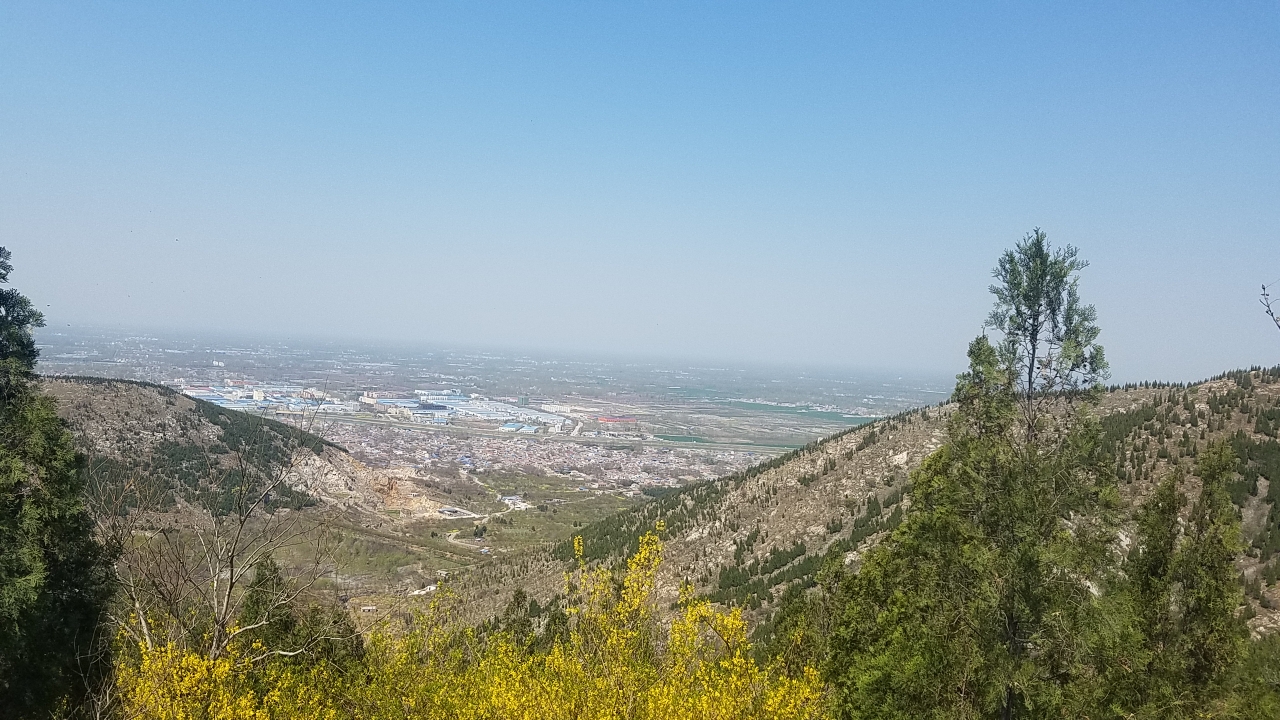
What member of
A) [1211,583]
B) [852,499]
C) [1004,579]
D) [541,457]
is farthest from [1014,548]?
[541,457]

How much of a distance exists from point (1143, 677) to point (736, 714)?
11971 mm

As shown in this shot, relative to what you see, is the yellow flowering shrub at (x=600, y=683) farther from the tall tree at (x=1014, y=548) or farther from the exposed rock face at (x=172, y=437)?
the exposed rock face at (x=172, y=437)

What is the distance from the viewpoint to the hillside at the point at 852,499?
93.9 ft

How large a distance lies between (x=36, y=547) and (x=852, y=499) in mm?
42189

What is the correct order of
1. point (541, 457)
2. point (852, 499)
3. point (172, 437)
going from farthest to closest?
1. point (541, 457)
2. point (172, 437)
3. point (852, 499)

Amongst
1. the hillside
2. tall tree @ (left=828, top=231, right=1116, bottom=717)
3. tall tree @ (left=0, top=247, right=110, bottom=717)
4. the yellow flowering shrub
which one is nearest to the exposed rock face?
the hillside

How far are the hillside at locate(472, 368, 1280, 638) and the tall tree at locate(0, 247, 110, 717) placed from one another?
22.2 metres

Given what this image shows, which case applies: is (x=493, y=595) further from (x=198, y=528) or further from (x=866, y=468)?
(x=198, y=528)

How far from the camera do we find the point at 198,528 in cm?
1127

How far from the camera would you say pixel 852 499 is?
44750 mm

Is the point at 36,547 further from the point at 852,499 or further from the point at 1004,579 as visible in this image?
the point at 852,499

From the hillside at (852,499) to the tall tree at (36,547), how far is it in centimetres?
2219

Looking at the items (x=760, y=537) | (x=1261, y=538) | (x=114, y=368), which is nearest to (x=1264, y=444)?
(x=1261, y=538)

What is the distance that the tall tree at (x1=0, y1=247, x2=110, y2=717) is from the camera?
18.0 metres
